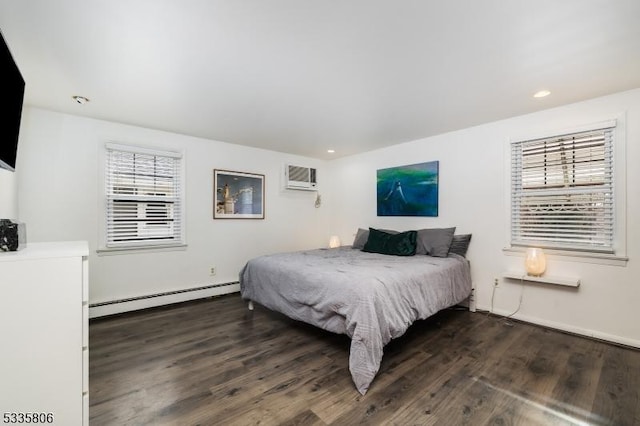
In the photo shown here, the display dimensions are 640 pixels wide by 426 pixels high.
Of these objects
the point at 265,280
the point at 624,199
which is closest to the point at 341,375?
the point at 265,280

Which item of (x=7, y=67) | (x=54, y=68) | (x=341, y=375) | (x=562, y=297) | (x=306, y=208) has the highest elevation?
(x=54, y=68)

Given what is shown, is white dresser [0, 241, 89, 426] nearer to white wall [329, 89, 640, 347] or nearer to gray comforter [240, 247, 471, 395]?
gray comforter [240, 247, 471, 395]

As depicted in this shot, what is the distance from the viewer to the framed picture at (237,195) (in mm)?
4121

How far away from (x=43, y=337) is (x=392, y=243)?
3.28 m

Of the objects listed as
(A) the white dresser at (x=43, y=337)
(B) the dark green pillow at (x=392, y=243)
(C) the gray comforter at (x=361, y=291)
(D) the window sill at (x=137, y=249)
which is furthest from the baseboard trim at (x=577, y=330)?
(D) the window sill at (x=137, y=249)

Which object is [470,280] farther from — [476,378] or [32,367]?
[32,367]

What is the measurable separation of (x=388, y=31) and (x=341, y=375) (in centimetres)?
232

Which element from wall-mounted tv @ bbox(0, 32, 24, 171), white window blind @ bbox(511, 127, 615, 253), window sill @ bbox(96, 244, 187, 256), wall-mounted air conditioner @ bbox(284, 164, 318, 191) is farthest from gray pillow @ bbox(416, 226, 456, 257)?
wall-mounted tv @ bbox(0, 32, 24, 171)

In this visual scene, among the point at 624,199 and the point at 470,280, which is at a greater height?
the point at 624,199

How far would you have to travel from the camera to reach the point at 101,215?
10.5 ft

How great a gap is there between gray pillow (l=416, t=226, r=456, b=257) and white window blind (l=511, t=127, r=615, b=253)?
0.67 metres

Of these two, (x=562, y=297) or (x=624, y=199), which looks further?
(x=562, y=297)

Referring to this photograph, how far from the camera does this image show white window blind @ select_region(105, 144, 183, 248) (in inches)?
130

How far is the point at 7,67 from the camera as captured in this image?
4.73 feet
